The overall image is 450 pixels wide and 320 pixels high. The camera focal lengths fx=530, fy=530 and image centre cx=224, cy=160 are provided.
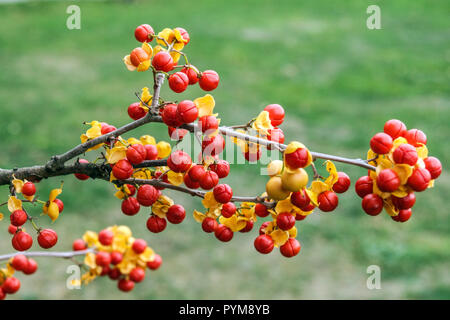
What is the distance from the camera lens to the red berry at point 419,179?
993mm

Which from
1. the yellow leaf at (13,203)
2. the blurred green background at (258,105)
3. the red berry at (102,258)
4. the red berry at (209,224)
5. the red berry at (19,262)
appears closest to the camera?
the yellow leaf at (13,203)

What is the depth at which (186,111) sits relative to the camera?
1055 millimetres

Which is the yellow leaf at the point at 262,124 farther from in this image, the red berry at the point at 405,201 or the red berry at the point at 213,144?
the red berry at the point at 405,201

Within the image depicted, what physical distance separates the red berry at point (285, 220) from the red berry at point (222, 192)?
12cm

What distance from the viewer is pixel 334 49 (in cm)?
795

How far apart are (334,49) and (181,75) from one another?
7154 mm

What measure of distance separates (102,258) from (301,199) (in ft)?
3.57

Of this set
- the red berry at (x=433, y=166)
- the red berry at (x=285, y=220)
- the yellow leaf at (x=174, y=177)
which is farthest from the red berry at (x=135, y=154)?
the red berry at (x=433, y=166)

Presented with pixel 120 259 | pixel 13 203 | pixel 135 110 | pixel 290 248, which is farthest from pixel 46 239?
pixel 120 259

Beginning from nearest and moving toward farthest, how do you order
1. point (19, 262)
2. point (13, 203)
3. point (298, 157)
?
point (298, 157), point (13, 203), point (19, 262)

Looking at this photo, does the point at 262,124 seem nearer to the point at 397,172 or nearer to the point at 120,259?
the point at 397,172

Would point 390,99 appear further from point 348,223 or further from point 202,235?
point 202,235

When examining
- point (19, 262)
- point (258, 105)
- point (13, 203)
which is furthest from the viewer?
point (258, 105)

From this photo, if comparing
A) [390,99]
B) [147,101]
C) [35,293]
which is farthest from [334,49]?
[147,101]
